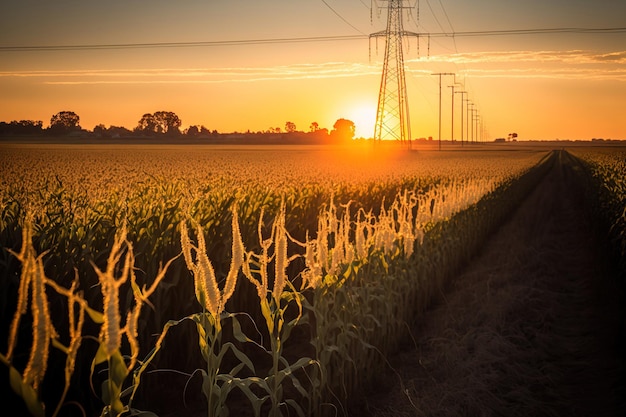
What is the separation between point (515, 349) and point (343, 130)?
145 m

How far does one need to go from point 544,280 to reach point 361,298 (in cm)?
647

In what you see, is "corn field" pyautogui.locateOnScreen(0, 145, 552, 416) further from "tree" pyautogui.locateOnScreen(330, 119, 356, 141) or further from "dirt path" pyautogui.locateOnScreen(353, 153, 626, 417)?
"tree" pyautogui.locateOnScreen(330, 119, 356, 141)

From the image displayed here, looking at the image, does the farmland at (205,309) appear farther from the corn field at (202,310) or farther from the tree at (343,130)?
the tree at (343,130)

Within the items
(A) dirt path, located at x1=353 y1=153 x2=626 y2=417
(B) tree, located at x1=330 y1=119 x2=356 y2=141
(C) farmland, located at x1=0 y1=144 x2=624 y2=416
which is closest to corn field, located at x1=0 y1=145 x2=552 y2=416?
(C) farmland, located at x1=0 y1=144 x2=624 y2=416

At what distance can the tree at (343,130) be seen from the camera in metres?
146

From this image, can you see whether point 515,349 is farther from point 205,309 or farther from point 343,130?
point 343,130

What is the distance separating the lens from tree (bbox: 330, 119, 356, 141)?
145750 mm

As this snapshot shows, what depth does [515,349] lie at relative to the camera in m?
7.52

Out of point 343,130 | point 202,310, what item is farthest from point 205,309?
point 343,130

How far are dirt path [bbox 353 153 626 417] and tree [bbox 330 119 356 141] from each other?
436 ft

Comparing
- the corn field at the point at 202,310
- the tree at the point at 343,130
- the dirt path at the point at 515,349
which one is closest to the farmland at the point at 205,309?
the corn field at the point at 202,310

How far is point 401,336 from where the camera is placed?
774cm

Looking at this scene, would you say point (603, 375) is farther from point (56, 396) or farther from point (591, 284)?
point (56, 396)

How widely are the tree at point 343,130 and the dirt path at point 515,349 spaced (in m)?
133
